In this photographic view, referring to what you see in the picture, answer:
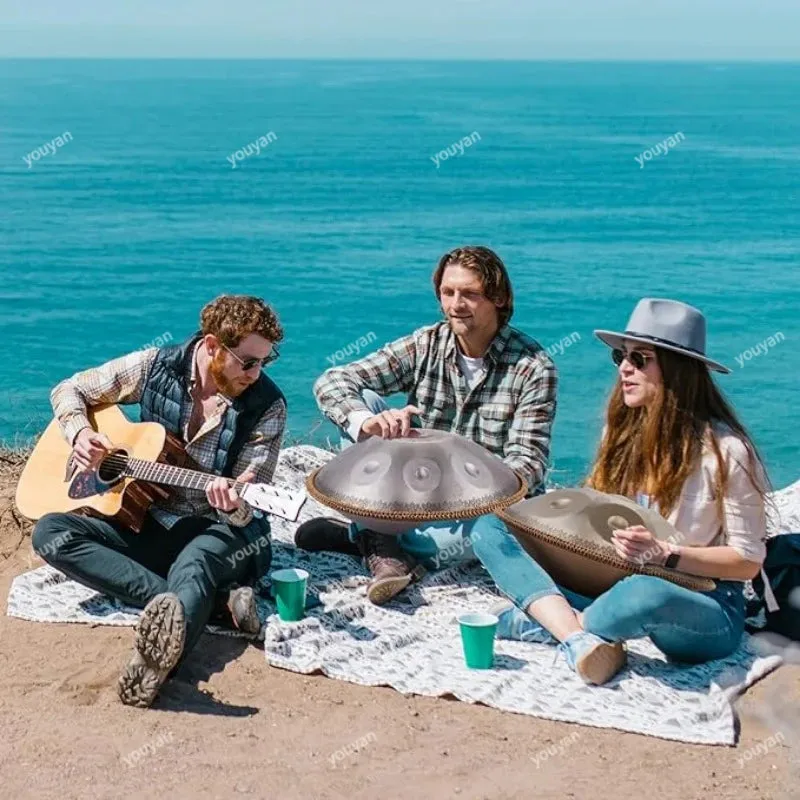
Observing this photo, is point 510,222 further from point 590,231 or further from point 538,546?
point 538,546

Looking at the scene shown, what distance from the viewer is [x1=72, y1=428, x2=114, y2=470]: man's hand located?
190 inches

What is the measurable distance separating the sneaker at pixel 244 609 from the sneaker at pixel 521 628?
0.87 meters

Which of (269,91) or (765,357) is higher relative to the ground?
(269,91)

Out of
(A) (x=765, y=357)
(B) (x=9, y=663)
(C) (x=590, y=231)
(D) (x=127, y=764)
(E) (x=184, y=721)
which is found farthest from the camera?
(C) (x=590, y=231)

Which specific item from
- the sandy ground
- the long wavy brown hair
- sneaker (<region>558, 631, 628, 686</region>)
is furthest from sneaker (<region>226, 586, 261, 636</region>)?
the long wavy brown hair

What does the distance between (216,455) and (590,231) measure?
35050 mm

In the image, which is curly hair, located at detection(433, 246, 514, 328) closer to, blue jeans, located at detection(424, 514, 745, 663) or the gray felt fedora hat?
the gray felt fedora hat

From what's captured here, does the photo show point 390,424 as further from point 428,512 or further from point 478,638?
point 478,638

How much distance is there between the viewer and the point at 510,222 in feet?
132

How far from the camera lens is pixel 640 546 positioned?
13.3ft

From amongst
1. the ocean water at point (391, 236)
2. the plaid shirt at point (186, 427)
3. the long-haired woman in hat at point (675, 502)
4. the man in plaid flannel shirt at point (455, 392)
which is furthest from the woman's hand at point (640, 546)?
the plaid shirt at point (186, 427)

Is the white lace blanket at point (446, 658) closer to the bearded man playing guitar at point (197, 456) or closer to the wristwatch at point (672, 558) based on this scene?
the bearded man playing guitar at point (197, 456)

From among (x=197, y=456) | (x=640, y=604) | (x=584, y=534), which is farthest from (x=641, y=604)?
(x=197, y=456)

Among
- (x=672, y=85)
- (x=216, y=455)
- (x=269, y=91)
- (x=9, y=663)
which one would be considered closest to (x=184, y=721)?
(x=9, y=663)
